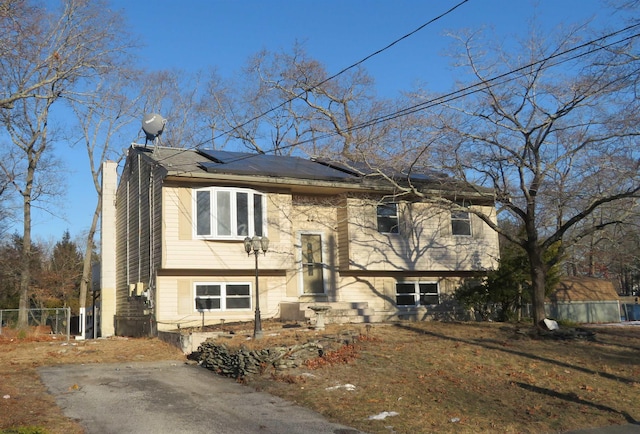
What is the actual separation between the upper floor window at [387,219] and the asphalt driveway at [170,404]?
36.2ft

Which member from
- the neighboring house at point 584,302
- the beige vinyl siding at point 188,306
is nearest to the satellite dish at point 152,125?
the beige vinyl siding at point 188,306

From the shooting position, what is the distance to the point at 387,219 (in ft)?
77.8

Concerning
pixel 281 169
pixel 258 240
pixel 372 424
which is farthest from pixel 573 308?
pixel 372 424

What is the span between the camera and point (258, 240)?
1678 cm

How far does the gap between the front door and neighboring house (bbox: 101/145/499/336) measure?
0.04 meters

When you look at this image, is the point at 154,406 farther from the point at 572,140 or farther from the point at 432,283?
the point at 432,283

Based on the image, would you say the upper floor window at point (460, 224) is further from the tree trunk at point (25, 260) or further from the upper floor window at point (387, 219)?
the tree trunk at point (25, 260)

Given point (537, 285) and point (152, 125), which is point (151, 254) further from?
point (537, 285)

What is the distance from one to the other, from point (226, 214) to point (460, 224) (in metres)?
9.74

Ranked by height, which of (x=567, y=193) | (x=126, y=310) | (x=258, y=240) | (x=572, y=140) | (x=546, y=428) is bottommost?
(x=546, y=428)

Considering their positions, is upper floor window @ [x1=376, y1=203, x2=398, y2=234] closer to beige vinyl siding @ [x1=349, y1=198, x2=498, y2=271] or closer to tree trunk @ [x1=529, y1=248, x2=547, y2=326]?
beige vinyl siding @ [x1=349, y1=198, x2=498, y2=271]

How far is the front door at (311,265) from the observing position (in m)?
22.7

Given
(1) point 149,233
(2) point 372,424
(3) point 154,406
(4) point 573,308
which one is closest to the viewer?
(2) point 372,424

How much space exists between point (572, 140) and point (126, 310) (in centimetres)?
1662
